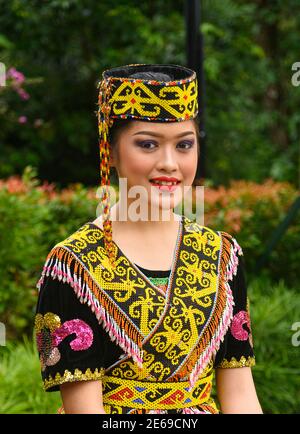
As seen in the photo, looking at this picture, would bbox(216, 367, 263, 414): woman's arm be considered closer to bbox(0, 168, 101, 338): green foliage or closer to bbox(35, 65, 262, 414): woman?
bbox(35, 65, 262, 414): woman

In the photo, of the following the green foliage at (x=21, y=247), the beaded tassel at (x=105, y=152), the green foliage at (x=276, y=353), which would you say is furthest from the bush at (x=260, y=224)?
the beaded tassel at (x=105, y=152)

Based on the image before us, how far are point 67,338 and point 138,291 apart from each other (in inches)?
9.3

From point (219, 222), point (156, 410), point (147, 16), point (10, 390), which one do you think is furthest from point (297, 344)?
point (147, 16)

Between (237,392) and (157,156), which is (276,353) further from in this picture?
(157,156)

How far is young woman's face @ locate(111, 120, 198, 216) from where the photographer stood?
7.21 feet

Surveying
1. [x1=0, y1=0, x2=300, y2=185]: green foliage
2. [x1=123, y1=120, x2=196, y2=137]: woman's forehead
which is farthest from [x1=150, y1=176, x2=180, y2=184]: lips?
[x1=0, y1=0, x2=300, y2=185]: green foliage

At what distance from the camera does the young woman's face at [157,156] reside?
7.21ft

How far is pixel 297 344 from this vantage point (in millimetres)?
4910

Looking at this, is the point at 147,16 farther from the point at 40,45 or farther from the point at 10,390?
the point at 10,390

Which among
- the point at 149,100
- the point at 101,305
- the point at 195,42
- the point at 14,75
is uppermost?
the point at 195,42

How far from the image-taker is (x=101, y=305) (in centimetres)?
221

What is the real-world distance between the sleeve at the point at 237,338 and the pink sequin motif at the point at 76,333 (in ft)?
1.35

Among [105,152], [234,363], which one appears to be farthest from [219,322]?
[105,152]

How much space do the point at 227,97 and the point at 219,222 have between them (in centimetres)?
436
